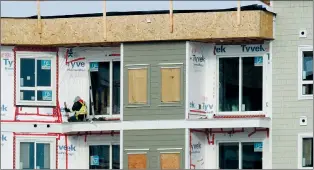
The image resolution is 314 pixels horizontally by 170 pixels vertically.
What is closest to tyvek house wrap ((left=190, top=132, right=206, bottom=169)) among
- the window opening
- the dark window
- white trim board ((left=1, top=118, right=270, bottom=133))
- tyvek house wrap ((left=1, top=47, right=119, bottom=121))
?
white trim board ((left=1, top=118, right=270, bottom=133))

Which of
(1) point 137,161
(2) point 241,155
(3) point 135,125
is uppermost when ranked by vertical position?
(3) point 135,125

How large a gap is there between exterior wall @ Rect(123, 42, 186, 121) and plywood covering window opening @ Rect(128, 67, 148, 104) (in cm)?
11

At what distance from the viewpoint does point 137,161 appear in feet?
137

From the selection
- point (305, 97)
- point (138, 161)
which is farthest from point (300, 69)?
point (138, 161)

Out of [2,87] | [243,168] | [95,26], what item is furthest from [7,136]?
[243,168]

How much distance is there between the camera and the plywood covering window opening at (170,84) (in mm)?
41625

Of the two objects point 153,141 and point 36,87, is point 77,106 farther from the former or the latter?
point 153,141

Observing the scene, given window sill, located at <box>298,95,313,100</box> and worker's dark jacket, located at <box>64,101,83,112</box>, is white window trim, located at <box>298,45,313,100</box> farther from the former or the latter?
worker's dark jacket, located at <box>64,101,83,112</box>

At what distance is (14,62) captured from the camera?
4331 centimetres

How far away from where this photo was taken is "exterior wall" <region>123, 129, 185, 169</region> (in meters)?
41.5

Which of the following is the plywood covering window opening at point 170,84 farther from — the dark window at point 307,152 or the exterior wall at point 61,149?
the dark window at point 307,152

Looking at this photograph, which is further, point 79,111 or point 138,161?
point 79,111

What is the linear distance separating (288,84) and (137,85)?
4.31 meters

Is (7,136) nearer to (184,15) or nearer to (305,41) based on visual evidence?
(184,15)
